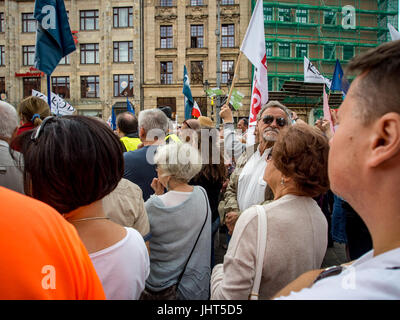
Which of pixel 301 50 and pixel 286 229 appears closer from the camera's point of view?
pixel 286 229

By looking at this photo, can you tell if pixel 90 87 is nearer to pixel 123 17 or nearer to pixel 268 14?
pixel 123 17

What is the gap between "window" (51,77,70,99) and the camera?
2811cm

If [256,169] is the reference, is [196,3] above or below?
above

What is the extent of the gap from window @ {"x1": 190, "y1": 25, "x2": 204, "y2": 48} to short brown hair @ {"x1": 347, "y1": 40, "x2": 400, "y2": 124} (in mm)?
28580

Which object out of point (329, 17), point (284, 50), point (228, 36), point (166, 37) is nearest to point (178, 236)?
point (228, 36)

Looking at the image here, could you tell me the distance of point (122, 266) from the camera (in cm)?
133

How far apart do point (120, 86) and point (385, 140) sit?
94.4ft

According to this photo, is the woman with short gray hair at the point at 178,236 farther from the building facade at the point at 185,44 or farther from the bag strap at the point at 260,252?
the building facade at the point at 185,44

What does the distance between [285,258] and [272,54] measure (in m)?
28.3

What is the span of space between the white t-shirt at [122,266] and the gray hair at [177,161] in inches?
37.3

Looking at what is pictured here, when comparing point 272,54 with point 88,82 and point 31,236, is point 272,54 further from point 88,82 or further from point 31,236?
point 31,236

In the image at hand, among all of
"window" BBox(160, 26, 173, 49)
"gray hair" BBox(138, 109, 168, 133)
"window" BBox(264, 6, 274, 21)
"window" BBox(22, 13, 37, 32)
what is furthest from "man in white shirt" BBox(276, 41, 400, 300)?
"window" BBox(22, 13, 37, 32)

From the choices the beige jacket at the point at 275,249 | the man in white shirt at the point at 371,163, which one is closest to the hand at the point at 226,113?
the beige jacket at the point at 275,249
